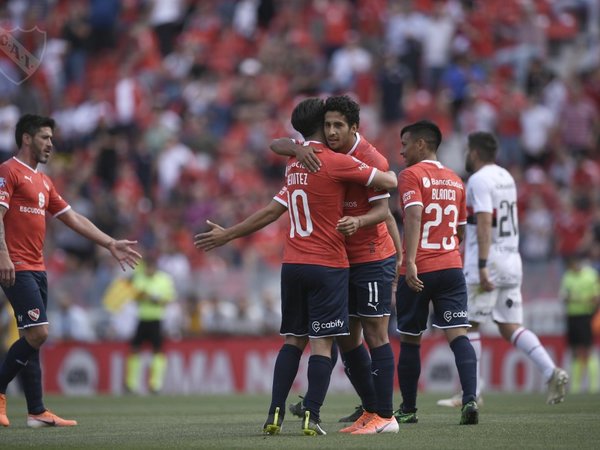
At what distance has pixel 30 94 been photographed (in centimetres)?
2681

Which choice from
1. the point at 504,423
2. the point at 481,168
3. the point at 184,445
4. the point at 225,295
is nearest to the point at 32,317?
the point at 184,445

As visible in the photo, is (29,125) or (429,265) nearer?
(429,265)

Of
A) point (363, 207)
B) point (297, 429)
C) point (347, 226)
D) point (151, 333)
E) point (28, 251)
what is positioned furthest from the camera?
point (151, 333)

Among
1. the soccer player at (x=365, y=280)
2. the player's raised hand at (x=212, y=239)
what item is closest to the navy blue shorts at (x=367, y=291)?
the soccer player at (x=365, y=280)

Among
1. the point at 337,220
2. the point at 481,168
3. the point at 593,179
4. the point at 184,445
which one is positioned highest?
the point at 593,179

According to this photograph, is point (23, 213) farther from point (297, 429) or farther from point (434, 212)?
point (434, 212)

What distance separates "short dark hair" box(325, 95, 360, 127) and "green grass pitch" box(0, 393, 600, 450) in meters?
2.59

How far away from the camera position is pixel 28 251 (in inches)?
466

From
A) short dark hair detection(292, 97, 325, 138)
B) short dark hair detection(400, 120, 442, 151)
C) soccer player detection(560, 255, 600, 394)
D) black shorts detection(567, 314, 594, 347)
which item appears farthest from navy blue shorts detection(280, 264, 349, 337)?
black shorts detection(567, 314, 594, 347)

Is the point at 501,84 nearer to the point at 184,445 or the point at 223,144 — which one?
the point at 223,144

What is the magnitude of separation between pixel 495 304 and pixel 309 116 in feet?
15.8

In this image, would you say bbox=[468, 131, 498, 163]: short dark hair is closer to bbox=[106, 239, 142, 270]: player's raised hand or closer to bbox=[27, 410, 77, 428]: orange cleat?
bbox=[106, 239, 142, 270]: player's raised hand

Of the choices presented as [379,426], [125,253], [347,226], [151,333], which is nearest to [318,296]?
[347,226]

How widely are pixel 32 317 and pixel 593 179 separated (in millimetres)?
14843
